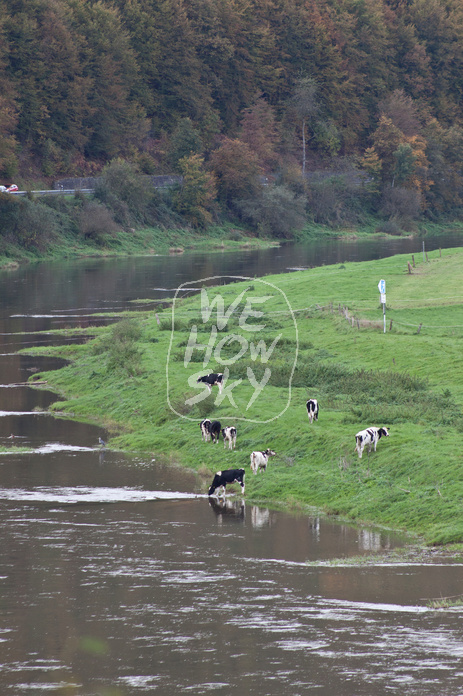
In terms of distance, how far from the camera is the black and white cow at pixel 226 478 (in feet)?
82.1

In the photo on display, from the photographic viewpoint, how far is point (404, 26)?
573 feet

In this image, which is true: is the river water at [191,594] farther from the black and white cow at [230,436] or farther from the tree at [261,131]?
the tree at [261,131]

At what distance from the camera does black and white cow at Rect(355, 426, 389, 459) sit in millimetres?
25102

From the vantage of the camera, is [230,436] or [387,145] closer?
[230,436]

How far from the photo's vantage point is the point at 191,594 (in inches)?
735

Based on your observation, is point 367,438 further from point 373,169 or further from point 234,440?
point 373,169

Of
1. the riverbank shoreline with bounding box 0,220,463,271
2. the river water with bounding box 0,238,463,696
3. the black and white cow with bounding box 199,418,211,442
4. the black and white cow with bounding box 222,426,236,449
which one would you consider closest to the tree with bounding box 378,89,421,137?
the riverbank shoreline with bounding box 0,220,463,271

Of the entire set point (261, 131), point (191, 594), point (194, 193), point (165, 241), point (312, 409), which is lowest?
point (191, 594)

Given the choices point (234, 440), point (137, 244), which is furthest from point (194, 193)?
point (234, 440)

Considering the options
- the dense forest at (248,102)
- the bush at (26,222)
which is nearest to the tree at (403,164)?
the dense forest at (248,102)

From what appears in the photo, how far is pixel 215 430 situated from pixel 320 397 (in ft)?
13.6
